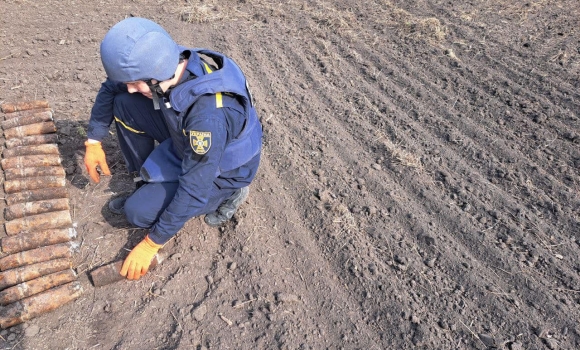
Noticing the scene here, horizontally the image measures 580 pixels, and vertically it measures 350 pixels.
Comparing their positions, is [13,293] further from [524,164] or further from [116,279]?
[524,164]

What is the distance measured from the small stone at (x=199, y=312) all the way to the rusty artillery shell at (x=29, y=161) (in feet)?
6.47

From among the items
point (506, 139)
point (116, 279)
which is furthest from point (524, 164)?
point (116, 279)

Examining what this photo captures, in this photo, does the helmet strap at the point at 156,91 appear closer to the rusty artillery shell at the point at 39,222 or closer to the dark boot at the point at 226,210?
the dark boot at the point at 226,210

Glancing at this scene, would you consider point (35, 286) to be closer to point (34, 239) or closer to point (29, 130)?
point (34, 239)

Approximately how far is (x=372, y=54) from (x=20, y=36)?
4848mm

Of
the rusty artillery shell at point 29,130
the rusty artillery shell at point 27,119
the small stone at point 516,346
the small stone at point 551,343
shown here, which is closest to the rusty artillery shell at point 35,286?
the rusty artillery shell at point 29,130

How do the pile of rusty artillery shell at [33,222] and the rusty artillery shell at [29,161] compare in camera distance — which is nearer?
the pile of rusty artillery shell at [33,222]

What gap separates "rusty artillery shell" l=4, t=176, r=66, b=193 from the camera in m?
3.70

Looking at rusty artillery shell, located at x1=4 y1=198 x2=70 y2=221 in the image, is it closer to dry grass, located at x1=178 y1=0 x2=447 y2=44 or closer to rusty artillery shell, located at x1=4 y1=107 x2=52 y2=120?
rusty artillery shell, located at x1=4 y1=107 x2=52 y2=120

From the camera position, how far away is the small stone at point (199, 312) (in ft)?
9.87

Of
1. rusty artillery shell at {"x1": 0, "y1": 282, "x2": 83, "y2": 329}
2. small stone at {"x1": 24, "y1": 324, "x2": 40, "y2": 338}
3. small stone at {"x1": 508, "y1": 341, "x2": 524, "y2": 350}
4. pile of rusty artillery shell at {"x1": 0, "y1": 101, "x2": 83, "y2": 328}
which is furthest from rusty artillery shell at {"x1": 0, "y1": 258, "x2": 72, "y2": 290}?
small stone at {"x1": 508, "y1": 341, "x2": 524, "y2": 350}

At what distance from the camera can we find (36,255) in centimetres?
324

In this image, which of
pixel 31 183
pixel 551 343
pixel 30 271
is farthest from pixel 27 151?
pixel 551 343

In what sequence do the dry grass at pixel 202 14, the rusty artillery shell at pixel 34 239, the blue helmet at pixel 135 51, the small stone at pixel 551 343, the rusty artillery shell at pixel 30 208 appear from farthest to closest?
the dry grass at pixel 202 14, the rusty artillery shell at pixel 30 208, the rusty artillery shell at pixel 34 239, the small stone at pixel 551 343, the blue helmet at pixel 135 51
